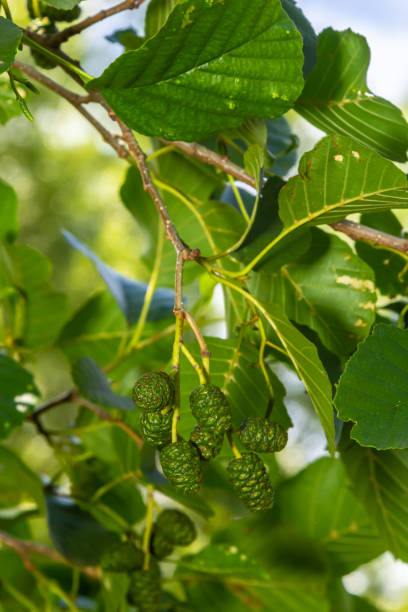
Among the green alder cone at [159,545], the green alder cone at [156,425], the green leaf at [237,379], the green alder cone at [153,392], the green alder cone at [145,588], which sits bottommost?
the green alder cone at [145,588]

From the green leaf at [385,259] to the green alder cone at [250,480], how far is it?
29 centimetres

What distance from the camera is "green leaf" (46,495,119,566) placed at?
0.67 metres

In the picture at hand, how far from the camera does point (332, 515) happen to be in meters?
0.76

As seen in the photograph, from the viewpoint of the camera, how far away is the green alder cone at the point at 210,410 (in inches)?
13.8

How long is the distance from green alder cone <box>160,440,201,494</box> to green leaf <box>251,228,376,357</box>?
0.20 metres

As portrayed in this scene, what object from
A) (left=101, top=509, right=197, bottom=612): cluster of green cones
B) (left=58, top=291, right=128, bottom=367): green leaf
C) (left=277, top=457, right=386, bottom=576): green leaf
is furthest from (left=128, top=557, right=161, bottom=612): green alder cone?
(left=58, top=291, right=128, bottom=367): green leaf

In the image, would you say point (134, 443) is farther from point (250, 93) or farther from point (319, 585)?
point (250, 93)

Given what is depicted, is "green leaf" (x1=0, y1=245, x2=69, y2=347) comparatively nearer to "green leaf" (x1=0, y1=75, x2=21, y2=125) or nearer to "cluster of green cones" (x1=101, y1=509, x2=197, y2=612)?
"green leaf" (x1=0, y1=75, x2=21, y2=125)

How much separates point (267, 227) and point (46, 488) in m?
0.52

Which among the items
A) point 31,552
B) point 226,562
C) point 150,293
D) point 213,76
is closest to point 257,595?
point 226,562

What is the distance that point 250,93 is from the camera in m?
0.38

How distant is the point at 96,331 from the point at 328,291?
452 millimetres

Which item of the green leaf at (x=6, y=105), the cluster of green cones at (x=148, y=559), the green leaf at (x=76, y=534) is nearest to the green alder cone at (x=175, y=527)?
the cluster of green cones at (x=148, y=559)

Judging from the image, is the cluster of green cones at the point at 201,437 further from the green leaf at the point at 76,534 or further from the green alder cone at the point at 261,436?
the green leaf at the point at 76,534
